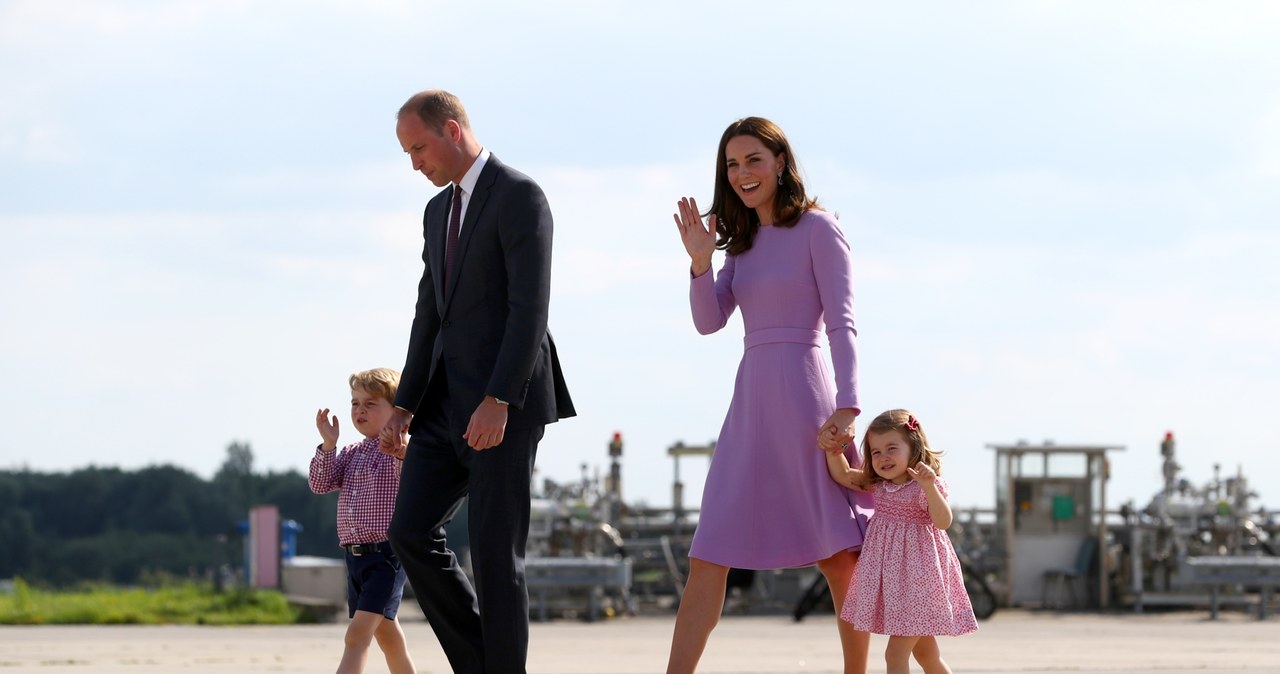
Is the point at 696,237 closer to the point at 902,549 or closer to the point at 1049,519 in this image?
the point at 902,549

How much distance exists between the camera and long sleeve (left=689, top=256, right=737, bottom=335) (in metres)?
6.31

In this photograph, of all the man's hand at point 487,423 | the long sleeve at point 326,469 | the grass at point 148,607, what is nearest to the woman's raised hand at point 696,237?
the man's hand at point 487,423

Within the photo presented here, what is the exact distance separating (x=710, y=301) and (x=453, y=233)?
2.88 ft

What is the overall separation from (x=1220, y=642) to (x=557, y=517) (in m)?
9.95

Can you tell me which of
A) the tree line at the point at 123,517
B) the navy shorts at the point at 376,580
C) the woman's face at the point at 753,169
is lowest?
the tree line at the point at 123,517

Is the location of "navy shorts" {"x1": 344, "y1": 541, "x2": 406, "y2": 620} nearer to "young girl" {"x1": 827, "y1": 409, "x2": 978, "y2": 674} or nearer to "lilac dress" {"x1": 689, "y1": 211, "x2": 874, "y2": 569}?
"lilac dress" {"x1": 689, "y1": 211, "x2": 874, "y2": 569}

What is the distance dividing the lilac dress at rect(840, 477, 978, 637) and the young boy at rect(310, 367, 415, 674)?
1.79 metres

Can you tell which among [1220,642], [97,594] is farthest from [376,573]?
[97,594]

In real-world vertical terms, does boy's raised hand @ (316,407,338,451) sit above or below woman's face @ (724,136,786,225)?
below

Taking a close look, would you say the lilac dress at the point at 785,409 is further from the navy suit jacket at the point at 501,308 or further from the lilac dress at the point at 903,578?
the navy suit jacket at the point at 501,308

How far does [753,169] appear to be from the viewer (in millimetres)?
6336

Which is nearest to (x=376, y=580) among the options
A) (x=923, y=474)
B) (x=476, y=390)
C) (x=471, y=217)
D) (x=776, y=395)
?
(x=476, y=390)

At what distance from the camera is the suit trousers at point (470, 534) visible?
5895mm

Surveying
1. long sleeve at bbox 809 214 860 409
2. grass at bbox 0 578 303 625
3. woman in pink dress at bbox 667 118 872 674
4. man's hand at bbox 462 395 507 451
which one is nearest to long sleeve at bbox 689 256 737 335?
woman in pink dress at bbox 667 118 872 674
